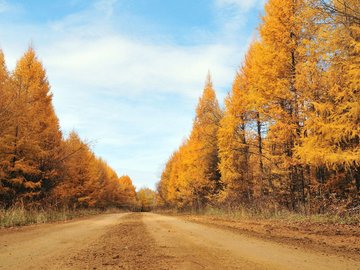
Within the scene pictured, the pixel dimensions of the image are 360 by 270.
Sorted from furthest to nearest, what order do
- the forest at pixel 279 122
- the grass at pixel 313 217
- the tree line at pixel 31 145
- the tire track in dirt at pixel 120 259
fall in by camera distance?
the tree line at pixel 31 145
the forest at pixel 279 122
the grass at pixel 313 217
the tire track in dirt at pixel 120 259

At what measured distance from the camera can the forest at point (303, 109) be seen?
11469 mm

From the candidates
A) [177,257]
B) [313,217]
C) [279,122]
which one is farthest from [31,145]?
[177,257]

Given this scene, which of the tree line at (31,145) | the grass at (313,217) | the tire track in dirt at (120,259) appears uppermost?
the tree line at (31,145)

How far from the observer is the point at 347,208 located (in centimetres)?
1245

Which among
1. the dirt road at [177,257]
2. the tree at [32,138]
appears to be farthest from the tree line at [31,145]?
the dirt road at [177,257]

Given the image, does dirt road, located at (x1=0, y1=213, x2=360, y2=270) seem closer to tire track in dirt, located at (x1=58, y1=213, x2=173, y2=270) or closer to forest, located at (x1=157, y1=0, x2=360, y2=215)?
tire track in dirt, located at (x1=58, y1=213, x2=173, y2=270)

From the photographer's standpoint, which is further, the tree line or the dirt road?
the tree line

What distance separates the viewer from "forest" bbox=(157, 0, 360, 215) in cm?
1147

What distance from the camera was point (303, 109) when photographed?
550 inches

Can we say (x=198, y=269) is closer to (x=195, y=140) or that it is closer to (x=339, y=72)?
(x=339, y=72)

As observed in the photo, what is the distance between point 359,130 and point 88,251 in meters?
8.80

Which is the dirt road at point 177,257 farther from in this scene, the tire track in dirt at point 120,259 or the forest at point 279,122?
the forest at point 279,122

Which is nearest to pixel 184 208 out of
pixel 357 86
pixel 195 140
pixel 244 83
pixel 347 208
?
pixel 195 140

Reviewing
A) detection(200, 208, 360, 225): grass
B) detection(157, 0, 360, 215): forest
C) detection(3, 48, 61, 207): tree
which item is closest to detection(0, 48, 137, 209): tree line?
detection(3, 48, 61, 207): tree
